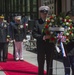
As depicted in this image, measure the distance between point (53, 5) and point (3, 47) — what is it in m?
13.9

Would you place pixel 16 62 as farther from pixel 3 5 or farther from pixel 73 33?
pixel 3 5

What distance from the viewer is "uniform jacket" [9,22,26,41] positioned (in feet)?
48.2

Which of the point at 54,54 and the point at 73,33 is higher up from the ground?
the point at 73,33

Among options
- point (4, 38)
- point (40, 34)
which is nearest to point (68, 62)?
point (40, 34)

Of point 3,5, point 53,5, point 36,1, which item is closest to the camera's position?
point 53,5

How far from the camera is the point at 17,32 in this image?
14852mm

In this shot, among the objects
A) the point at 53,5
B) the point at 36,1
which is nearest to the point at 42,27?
the point at 53,5

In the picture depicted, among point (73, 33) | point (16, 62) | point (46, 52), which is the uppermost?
point (73, 33)

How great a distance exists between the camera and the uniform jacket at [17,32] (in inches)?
579

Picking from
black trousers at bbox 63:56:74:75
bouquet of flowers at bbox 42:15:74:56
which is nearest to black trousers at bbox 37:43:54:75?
black trousers at bbox 63:56:74:75

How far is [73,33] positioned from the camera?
7738 millimetres

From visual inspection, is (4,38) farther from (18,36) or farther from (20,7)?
(20,7)

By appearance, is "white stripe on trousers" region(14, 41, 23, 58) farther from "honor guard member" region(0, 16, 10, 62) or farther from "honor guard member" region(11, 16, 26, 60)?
"honor guard member" region(0, 16, 10, 62)

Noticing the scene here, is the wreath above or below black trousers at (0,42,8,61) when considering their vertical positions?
above
